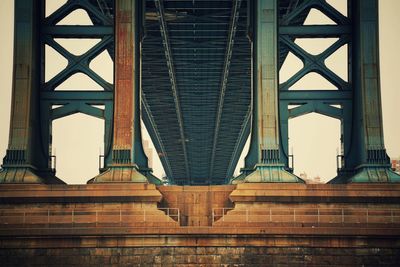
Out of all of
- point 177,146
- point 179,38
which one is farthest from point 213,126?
point 179,38

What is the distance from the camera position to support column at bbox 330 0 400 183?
4381 cm

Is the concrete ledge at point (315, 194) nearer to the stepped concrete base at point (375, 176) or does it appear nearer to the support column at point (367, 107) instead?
the stepped concrete base at point (375, 176)

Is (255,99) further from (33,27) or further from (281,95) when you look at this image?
(33,27)

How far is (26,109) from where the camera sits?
145ft

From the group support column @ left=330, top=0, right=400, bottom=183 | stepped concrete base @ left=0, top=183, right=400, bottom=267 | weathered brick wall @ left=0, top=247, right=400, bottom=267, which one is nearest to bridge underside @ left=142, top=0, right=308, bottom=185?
support column @ left=330, top=0, right=400, bottom=183

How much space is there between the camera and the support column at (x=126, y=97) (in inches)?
1684

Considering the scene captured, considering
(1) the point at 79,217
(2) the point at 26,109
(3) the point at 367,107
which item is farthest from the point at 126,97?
(3) the point at 367,107

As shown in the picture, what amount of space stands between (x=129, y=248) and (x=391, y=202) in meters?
11.4

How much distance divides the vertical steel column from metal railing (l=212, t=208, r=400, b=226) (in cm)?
1006

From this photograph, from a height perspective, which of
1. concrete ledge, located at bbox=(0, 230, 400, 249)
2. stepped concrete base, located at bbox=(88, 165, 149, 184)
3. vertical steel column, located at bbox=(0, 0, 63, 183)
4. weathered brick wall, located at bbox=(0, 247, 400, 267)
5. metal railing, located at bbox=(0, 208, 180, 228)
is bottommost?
weathered brick wall, located at bbox=(0, 247, 400, 267)

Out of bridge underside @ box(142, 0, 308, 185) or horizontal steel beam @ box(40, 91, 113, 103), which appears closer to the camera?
horizontal steel beam @ box(40, 91, 113, 103)

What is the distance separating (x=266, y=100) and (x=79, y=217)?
34.9 feet

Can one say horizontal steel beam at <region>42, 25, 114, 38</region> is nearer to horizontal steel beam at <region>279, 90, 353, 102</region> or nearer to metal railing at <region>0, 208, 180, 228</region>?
horizontal steel beam at <region>279, 90, 353, 102</region>

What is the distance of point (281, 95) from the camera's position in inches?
1827
